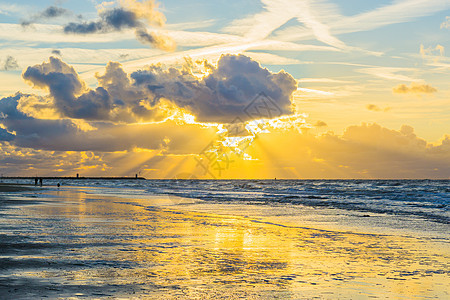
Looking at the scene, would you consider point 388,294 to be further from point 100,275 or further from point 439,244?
point 439,244

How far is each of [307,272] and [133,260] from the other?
16.1ft

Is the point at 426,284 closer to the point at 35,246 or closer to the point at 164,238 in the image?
the point at 164,238

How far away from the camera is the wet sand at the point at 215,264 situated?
9.53m

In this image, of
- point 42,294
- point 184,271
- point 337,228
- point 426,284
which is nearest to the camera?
point 42,294

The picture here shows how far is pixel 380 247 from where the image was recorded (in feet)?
53.4

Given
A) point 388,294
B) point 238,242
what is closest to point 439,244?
point 238,242

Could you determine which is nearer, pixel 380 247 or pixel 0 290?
pixel 0 290

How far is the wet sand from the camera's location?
9.53 meters

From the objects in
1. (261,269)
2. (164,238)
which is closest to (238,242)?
(164,238)

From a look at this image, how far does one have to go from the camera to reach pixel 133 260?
41.9 ft

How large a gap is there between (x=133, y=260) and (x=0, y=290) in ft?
14.1

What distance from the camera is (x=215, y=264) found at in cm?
1243

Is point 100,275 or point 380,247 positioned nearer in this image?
point 100,275

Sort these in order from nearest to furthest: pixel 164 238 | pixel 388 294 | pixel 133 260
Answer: pixel 388 294
pixel 133 260
pixel 164 238
